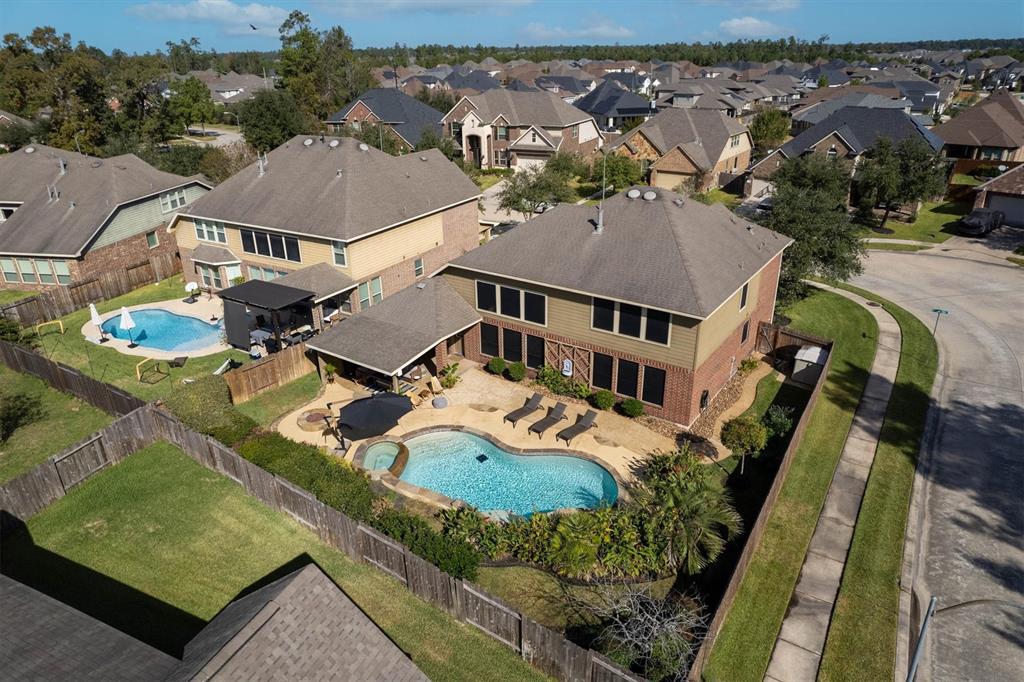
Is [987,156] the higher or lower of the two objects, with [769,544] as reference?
higher

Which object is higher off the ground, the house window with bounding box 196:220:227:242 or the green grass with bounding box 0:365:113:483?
the house window with bounding box 196:220:227:242

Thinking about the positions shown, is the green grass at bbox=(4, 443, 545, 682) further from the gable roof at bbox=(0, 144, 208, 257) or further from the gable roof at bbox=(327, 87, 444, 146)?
the gable roof at bbox=(327, 87, 444, 146)

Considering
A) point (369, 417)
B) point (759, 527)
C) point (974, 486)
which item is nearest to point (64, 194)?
point (369, 417)

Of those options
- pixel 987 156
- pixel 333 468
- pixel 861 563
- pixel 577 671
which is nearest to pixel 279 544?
pixel 333 468

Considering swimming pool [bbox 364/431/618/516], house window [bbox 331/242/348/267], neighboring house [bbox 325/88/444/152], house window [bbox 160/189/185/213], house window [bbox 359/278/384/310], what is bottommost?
swimming pool [bbox 364/431/618/516]

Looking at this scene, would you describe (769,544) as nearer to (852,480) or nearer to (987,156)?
(852,480)

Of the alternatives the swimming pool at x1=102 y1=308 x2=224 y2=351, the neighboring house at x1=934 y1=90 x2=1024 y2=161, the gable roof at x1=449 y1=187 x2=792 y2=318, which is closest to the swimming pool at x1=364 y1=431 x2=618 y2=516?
the gable roof at x1=449 y1=187 x2=792 y2=318

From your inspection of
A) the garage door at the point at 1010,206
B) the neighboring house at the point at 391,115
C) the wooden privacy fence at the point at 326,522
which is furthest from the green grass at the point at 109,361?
the garage door at the point at 1010,206
